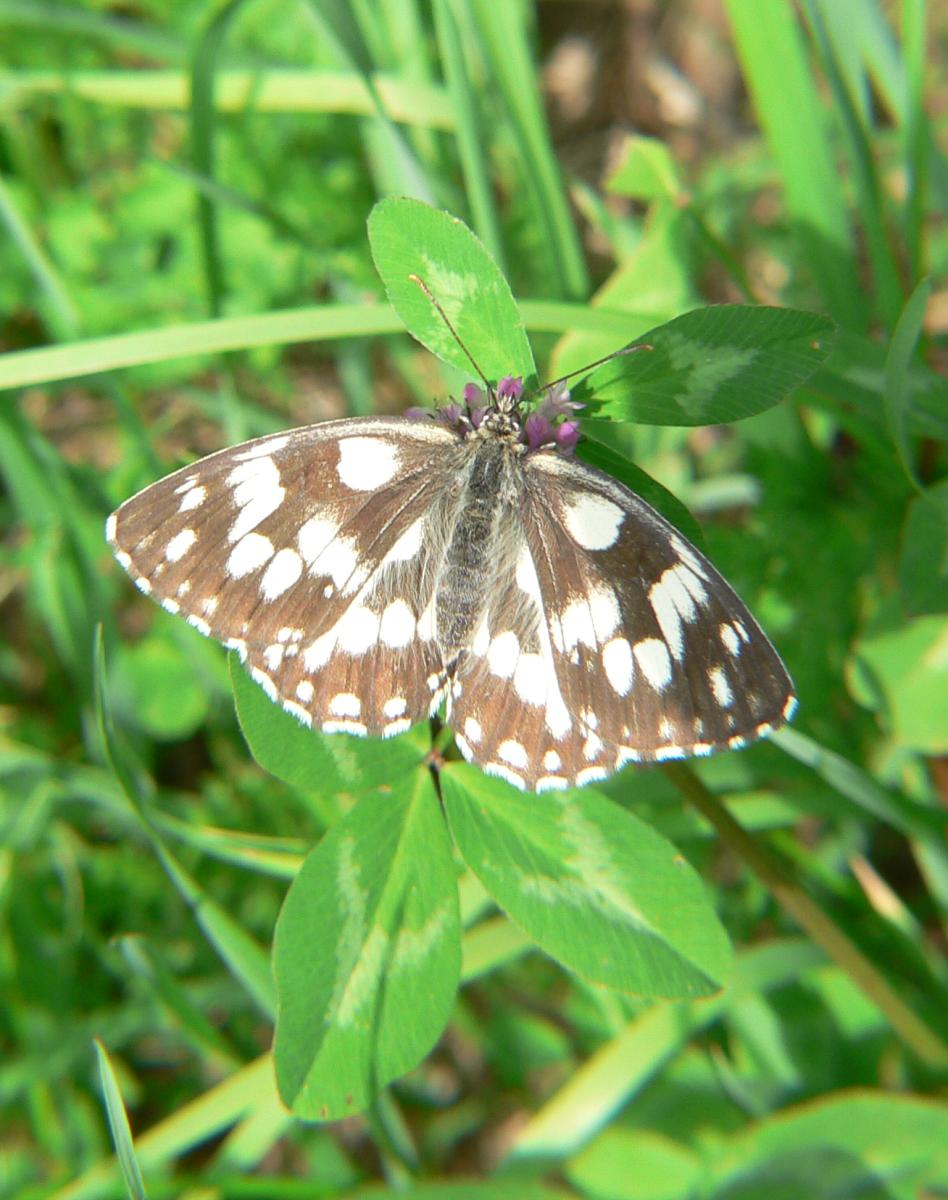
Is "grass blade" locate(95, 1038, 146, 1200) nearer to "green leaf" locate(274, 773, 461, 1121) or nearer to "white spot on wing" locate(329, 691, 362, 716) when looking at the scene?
"green leaf" locate(274, 773, 461, 1121)

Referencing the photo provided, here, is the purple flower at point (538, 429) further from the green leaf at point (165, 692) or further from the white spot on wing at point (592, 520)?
the green leaf at point (165, 692)

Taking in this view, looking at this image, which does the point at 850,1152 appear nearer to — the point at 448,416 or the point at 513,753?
the point at 513,753

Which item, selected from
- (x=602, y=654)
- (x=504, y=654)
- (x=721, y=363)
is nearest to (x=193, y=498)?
(x=504, y=654)

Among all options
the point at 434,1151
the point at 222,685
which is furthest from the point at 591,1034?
the point at 222,685

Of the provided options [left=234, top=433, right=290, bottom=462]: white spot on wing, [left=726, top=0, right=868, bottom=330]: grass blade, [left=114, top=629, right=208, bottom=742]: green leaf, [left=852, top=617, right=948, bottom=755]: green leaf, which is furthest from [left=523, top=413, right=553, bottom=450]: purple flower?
[left=114, top=629, right=208, bottom=742]: green leaf

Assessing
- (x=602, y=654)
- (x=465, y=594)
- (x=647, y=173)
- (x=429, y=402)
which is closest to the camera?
(x=602, y=654)

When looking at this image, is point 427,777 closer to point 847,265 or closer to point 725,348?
point 725,348
